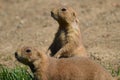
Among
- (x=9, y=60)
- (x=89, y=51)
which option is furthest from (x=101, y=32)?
(x=9, y=60)

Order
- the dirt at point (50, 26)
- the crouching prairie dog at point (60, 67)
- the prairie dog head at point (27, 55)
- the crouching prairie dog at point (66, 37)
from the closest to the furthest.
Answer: the crouching prairie dog at point (60, 67), the prairie dog head at point (27, 55), the crouching prairie dog at point (66, 37), the dirt at point (50, 26)

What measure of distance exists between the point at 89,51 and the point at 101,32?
131 centimetres

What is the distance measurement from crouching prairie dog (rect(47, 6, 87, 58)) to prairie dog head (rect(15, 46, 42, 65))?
1408 mm

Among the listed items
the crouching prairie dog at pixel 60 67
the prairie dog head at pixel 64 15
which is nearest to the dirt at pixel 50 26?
the prairie dog head at pixel 64 15

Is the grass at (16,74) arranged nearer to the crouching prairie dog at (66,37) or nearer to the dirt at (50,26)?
the crouching prairie dog at (66,37)

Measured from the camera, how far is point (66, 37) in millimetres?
9562

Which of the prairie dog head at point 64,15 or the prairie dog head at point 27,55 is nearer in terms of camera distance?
the prairie dog head at point 27,55

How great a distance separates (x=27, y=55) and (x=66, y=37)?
1807 millimetres

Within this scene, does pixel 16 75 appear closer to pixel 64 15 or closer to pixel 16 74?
pixel 16 74

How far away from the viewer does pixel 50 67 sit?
7887 millimetres

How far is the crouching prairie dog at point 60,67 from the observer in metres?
7.74

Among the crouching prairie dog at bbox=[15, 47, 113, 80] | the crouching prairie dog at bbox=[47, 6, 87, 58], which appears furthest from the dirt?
the crouching prairie dog at bbox=[15, 47, 113, 80]

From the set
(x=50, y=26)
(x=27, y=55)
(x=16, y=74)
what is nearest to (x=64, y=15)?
(x=16, y=74)

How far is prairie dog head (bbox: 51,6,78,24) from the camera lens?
31.1 ft
